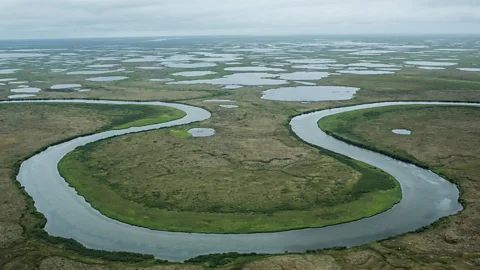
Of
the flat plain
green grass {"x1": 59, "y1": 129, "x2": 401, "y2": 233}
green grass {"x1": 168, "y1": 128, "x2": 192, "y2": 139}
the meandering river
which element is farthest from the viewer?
green grass {"x1": 168, "y1": 128, "x2": 192, "y2": 139}

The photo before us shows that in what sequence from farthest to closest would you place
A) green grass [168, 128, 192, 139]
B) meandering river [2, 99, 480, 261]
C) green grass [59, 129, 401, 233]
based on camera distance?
green grass [168, 128, 192, 139], green grass [59, 129, 401, 233], meandering river [2, 99, 480, 261]

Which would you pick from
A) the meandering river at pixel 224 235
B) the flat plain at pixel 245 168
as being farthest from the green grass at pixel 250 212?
the meandering river at pixel 224 235

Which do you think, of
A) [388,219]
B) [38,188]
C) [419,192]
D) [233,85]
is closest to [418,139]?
[419,192]

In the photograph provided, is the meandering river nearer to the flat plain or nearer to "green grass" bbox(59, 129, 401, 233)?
"green grass" bbox(59, 129, 401, 233)

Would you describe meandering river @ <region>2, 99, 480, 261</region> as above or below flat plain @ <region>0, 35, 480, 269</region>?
below

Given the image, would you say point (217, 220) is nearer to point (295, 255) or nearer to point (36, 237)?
point (295, 255)

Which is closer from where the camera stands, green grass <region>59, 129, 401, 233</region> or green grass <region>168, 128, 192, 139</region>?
green grass <region>59, 129, 401, 233</region>

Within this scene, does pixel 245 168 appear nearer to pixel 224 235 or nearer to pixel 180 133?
pixel 224 235

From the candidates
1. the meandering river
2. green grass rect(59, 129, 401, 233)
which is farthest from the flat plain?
the meandering river

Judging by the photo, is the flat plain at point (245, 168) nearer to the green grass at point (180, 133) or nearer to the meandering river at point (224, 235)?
the green grass at point (180, 133)
